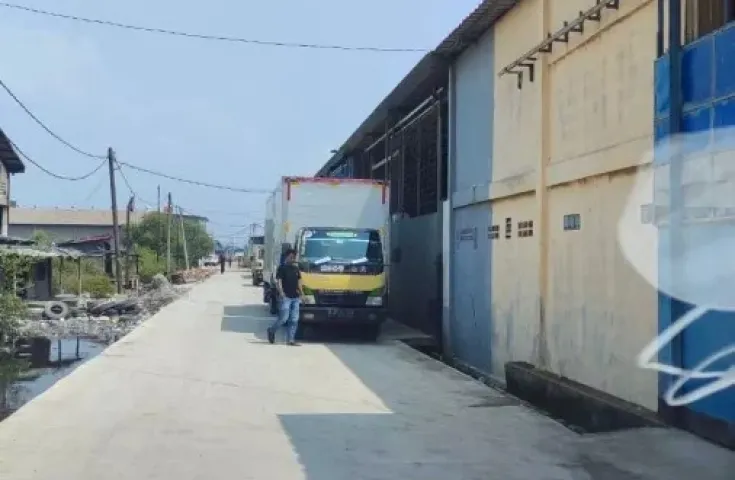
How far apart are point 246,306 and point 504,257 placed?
53.8 feet

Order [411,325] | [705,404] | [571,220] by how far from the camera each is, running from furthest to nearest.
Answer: [411,325]
[571,220]
[705,404]

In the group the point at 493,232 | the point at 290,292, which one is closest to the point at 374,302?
the point at 290,292

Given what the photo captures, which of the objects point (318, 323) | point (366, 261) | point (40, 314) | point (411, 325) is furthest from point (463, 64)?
point (40, 314)

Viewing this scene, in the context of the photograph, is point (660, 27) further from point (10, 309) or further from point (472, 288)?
point (10, 309)

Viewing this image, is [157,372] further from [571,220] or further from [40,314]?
[40,314]

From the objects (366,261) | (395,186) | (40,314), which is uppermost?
(395,186)

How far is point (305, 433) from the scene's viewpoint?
8.70m

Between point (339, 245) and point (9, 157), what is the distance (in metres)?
33.3

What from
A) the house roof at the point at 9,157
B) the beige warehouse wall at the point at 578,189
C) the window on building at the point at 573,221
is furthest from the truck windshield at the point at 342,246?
the house roof at the point at 9,157

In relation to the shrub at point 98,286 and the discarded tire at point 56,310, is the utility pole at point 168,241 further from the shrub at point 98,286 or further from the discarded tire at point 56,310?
the discarded tire at point 56,310

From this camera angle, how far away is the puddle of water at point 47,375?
12648 mm

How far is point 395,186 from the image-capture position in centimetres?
2705

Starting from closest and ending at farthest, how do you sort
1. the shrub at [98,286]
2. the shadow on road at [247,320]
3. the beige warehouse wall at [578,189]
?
1. the beige warehouse wall at [578,189]
2. the shadow on road at [247,320]
3. the shrub at [98,286]

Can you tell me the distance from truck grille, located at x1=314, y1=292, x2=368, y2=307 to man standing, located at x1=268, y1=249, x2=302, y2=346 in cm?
57
